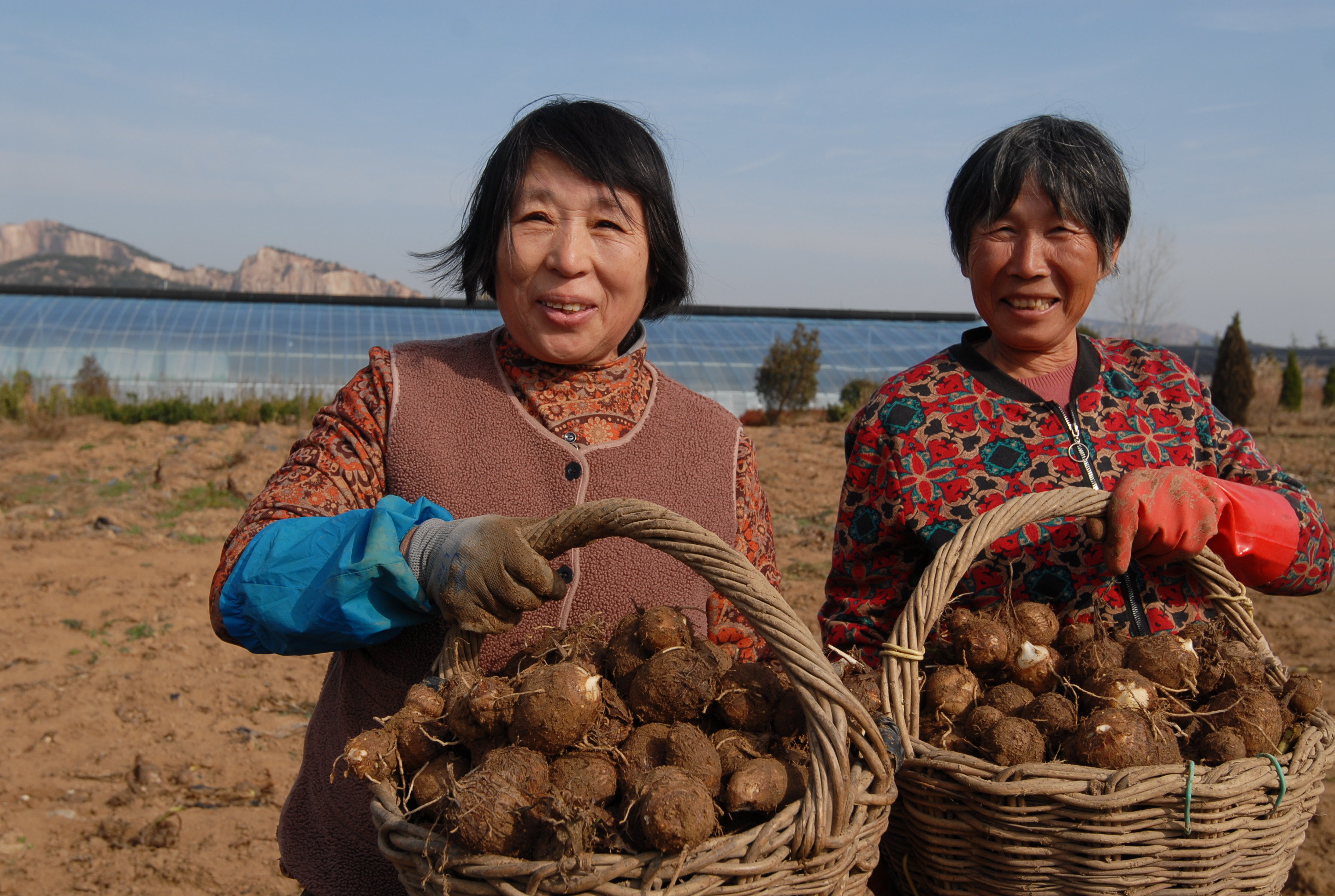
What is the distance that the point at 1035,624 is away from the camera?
5.95 ft

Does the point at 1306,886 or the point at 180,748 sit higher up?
the point at 1306,886

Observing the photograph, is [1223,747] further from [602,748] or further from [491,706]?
[491,706]

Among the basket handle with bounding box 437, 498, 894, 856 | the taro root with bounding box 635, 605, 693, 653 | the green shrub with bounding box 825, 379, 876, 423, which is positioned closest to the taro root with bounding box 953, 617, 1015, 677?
the basket handle with bounding box 437, 498, 894, 856

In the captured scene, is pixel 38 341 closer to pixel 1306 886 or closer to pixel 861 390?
pixel 861 390

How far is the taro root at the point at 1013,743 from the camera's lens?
1.50 m

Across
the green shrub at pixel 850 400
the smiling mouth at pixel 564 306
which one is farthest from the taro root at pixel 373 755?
the green shrub at pixel 850 400

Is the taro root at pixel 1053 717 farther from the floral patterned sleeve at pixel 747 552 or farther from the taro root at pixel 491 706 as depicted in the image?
the taro root at pixel 491 706

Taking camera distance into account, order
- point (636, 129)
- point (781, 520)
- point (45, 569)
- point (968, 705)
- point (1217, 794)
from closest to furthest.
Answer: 1. point (1217, 794)
2. point (968, 705)
3. point (636, 129)
4. point (45, 569)
5. point (781, 520)

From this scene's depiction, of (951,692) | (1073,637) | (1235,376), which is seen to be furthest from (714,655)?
(1235,376)

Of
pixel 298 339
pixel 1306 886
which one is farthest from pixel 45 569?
pixel 298 339

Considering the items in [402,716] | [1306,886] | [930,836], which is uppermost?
[402,716]

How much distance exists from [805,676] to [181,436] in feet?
41.9

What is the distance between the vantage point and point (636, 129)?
6.19 feet

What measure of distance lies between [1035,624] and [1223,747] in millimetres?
370
